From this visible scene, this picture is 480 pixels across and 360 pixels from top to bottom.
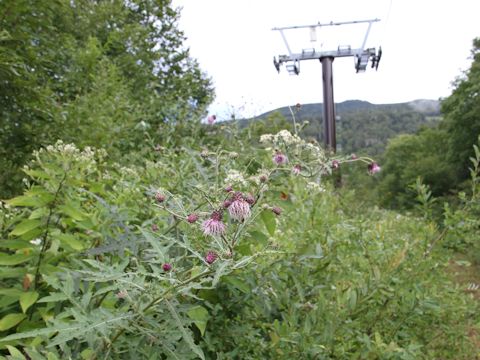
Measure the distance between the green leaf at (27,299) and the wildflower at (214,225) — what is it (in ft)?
1.95

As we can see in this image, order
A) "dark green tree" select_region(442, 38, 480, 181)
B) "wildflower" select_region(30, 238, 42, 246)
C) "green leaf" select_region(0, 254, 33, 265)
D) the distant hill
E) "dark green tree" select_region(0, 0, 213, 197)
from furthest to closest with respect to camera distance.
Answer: the distant hill < "dark green tree" select_region(442, 38, 480, 181) < "dark green tree" select_region(0, 0, 213, 197) < "wildflower" select_region(30, 238, 42, 246) < "green leaf" select_region(0, 254, 33, 265)

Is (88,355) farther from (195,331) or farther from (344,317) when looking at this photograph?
(344,317)

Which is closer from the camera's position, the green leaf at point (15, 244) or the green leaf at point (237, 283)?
the green leaf at point (237, 283)

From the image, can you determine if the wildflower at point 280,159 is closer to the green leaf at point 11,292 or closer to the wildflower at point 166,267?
the wildflower at point 166,267

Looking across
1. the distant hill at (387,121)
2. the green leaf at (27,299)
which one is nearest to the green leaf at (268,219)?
the green leaf at (27,299)

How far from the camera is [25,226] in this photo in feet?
4.34

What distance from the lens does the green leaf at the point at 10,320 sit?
1159 mm

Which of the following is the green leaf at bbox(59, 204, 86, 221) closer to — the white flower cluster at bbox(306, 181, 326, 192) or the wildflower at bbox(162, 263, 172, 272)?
the wildflower at bbox(162, 263, 172, 272)

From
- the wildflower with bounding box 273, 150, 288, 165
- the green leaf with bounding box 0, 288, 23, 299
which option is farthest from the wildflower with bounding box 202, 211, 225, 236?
the green leaf with bounding box 0, 288, 23, 299

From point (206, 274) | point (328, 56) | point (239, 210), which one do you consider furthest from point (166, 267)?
point (328, 56)

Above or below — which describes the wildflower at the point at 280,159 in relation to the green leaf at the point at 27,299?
above

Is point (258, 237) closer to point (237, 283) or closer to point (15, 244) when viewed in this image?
point (237, 283)

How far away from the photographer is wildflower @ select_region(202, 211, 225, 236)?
2.84ft

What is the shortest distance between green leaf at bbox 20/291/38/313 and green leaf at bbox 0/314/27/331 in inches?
1.7
